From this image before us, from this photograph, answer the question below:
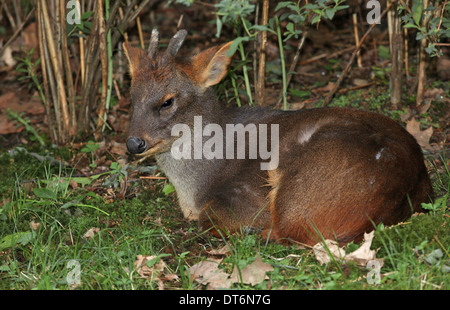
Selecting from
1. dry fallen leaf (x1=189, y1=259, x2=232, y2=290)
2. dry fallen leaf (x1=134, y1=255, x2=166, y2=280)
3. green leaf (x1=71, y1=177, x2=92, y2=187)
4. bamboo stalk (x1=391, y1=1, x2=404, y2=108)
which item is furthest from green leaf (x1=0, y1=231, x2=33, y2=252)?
bamboo stalk (x1=391, y1=1, x2=404, y2=108)

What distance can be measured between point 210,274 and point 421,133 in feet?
9.23

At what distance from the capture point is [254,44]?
237 inches

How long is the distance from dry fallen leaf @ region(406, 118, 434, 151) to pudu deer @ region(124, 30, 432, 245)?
1361 millimetres

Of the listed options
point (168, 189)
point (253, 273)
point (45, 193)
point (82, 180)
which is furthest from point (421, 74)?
point (45, 193)

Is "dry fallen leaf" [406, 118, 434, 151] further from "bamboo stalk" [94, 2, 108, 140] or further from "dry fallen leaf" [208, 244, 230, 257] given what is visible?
"bamboo stalk" [94, 2, 108, 140]

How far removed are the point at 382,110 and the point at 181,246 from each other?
110 inches

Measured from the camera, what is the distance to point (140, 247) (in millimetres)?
3998

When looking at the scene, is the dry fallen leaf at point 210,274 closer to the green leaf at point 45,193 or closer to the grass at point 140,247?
the grass at point 140,247

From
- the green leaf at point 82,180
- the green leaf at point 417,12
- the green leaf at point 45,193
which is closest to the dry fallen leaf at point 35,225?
the green leaf at point 45,193

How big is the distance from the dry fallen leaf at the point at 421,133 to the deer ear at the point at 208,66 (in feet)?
6.42

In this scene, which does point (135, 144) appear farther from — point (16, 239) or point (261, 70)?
point (261, 70)

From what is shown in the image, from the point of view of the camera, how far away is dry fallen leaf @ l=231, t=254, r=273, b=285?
351 centimetres
